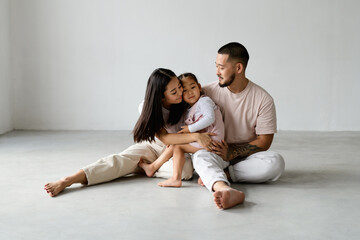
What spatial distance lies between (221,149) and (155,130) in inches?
18.8

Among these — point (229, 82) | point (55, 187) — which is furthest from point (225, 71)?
point (55, 187)

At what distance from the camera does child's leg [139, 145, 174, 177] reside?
141 inches

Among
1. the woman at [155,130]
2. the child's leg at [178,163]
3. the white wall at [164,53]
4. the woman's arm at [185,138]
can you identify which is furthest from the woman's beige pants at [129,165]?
the white wall at [164,53]

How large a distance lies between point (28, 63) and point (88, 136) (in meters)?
1.42

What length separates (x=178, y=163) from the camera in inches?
136

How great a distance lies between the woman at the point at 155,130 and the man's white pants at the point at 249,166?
0.37 ft

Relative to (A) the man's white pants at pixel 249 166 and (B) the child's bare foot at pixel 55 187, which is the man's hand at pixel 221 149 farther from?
(B) the child's bare foot at pixel 55 187

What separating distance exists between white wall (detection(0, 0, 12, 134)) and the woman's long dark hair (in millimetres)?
3367

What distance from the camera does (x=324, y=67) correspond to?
6.57 meters

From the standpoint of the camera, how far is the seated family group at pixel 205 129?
342cm

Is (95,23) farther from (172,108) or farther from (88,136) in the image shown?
(172,108)

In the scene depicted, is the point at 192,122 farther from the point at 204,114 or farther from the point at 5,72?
the point at 5,72

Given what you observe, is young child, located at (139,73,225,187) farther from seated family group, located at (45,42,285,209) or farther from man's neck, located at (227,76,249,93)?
man's neck, located at (227,76,249,93)

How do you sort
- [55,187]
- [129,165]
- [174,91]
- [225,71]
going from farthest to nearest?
[129,165], [225,71], [174,91], [55,187]
